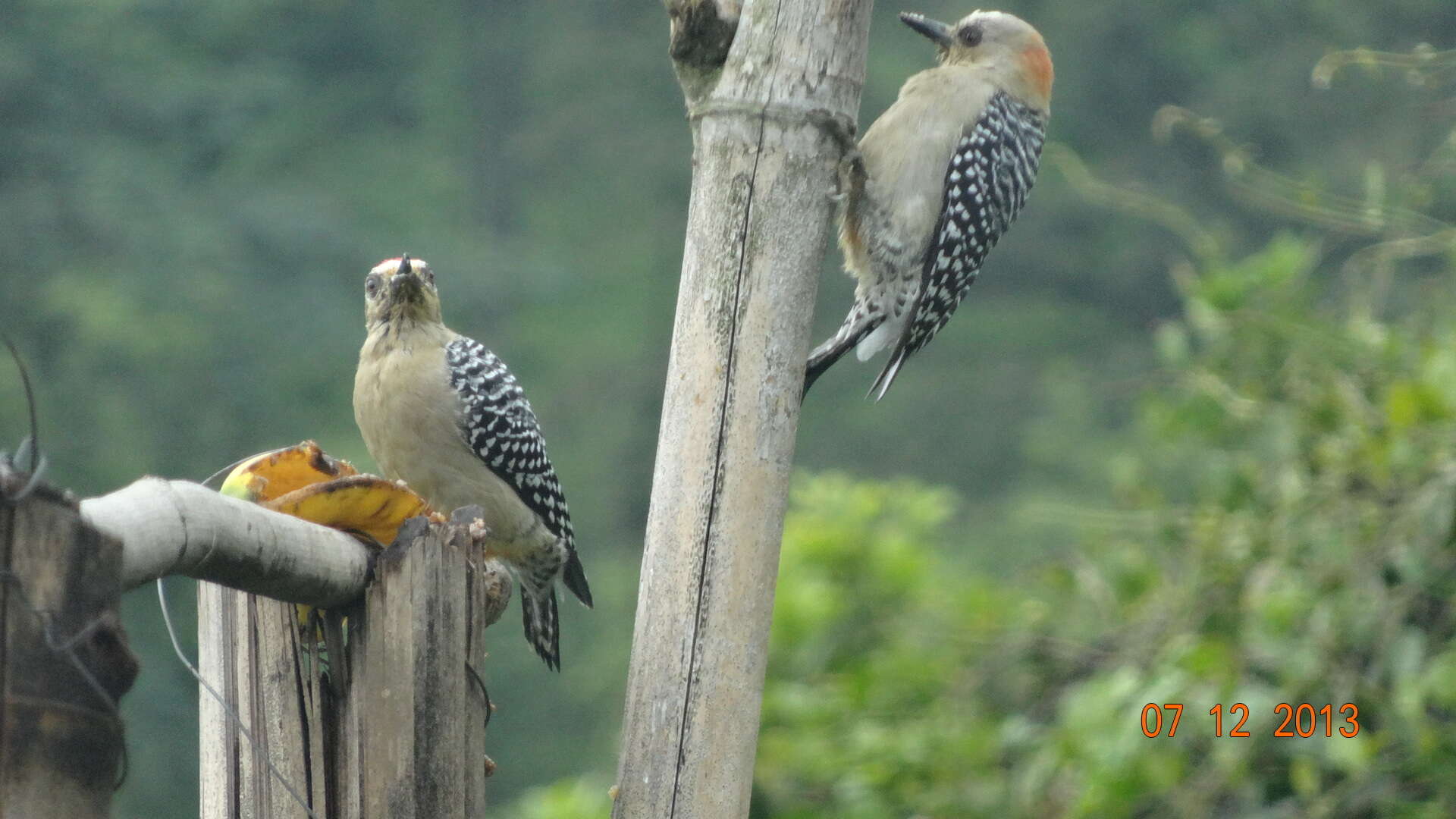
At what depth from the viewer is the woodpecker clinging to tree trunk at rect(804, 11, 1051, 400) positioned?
5.89m

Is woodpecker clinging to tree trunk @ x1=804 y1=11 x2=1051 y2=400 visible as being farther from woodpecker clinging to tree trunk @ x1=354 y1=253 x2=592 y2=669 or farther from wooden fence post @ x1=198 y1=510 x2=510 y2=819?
wooden fence post @ x1=198 y1=510 x2=510 y2=819

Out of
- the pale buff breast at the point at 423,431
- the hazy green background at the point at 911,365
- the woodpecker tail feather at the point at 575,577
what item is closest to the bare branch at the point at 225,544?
the hazy green background at the point at 911,365

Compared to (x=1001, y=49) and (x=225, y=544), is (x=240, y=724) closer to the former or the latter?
(x=225, y=544)

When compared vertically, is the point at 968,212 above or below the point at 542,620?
above

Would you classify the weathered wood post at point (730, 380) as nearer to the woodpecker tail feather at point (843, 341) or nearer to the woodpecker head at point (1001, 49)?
the woodpecker tail feather at point (843, 341)

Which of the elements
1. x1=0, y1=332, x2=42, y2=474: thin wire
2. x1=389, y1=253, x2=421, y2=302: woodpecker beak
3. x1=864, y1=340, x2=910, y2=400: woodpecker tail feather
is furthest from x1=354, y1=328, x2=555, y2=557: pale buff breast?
x1=0, y1=332, x2=42, y2=474: thin wire

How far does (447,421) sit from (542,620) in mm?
884

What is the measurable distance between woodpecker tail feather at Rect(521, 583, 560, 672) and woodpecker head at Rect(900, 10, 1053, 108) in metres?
2.51

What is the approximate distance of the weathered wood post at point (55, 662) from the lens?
208 cm

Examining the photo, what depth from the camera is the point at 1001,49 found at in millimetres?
6512

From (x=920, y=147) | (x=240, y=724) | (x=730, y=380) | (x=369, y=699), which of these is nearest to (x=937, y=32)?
(x=920, y=147)

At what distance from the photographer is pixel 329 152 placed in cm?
2941

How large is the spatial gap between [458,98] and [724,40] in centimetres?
2996

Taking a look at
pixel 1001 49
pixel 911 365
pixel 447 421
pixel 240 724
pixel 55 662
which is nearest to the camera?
pixel 55 662
